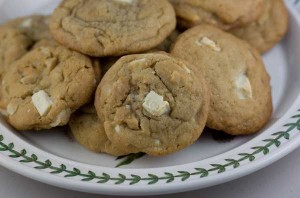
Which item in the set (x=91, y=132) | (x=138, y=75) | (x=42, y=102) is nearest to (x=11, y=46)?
(x=42, y=102)

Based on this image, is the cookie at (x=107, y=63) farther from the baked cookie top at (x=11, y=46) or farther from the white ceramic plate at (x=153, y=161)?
the baked cookie top at (x=11, y=46)

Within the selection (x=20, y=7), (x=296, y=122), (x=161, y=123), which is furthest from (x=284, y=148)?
(x=20, y=7)

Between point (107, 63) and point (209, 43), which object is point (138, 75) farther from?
point (209, 43)

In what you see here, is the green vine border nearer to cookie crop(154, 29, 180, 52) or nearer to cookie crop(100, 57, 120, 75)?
cookie crop(100, 57, 120, 75)

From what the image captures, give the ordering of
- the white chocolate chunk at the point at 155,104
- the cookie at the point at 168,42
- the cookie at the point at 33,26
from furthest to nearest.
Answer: the cookie at the point at 33,26
the cookie at the point at 168,42
the white chocolate chunk at the point at 155,104

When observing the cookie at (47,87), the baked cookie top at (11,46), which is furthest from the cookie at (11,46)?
the cookie at (47,87)

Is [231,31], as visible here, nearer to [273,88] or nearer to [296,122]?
[273,88]

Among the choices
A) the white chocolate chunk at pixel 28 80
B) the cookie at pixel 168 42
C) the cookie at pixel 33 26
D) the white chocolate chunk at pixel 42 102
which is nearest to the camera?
the white chocolate chunk at pixel 42 102
